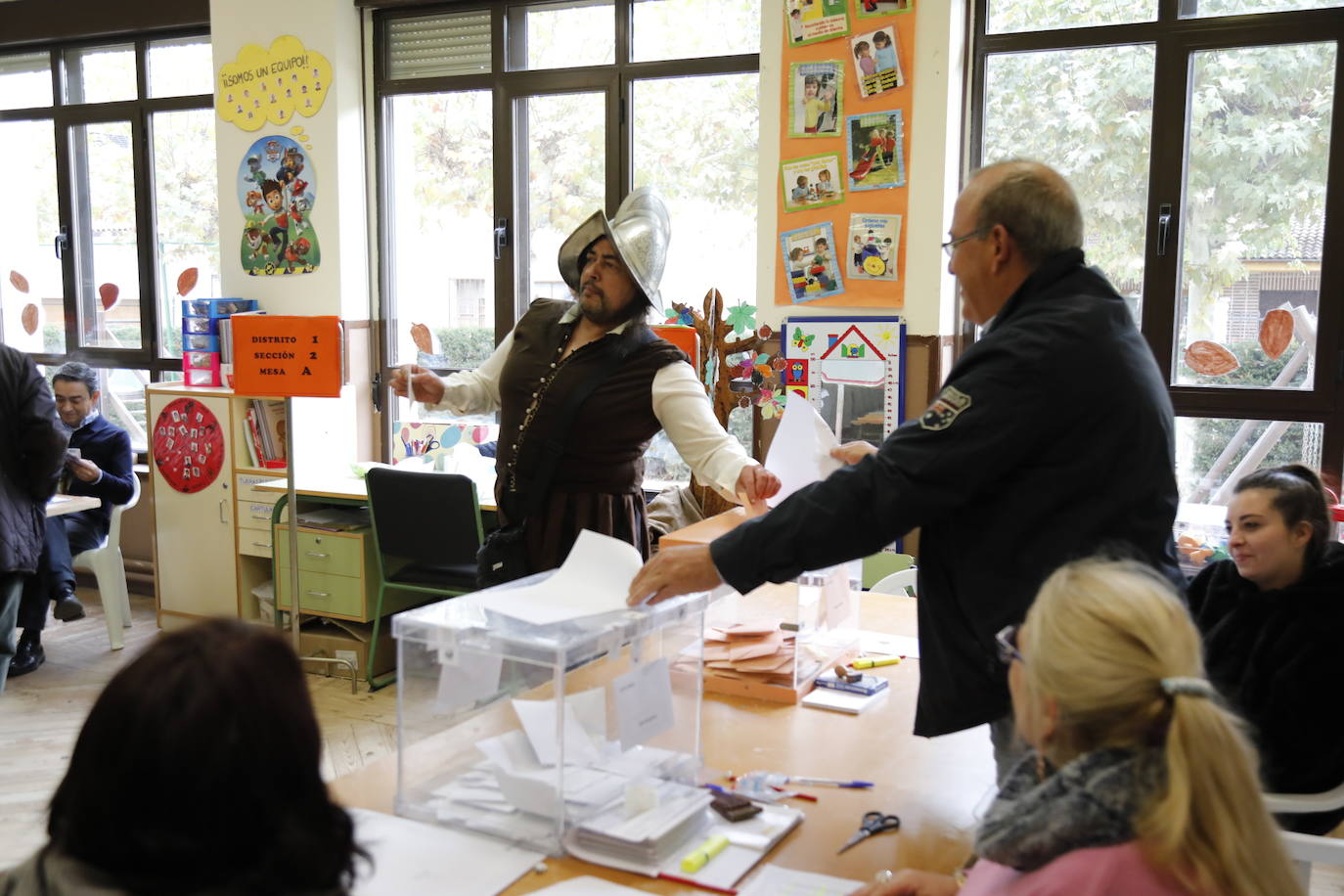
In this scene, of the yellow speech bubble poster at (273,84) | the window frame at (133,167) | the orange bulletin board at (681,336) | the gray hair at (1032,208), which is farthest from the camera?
the window frame at (133,167)

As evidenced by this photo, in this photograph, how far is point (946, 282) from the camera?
3955 millimetres

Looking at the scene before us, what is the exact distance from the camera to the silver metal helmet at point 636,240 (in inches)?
99.1

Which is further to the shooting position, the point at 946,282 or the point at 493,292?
the point at 493,292

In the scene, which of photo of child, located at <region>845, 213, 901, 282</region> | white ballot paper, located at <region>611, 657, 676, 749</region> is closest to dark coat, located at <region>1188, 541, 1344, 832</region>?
white ballot paper, located at <region>611, 657, 676, 749</region>

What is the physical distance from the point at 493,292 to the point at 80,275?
2.38m

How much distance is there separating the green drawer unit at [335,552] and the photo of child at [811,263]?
→ 1807 mm

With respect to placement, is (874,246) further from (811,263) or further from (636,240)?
(636,240)

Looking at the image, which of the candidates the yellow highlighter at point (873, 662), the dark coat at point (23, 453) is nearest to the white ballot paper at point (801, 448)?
the yellow highlighter at point (873, 662)

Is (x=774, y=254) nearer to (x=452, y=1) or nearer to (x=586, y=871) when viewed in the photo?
(x=452, y=1)

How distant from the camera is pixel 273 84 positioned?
16.1ft

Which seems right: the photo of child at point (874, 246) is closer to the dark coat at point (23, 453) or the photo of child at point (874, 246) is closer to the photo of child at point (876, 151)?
the photo of child at point (876, 151)

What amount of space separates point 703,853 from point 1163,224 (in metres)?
3.07

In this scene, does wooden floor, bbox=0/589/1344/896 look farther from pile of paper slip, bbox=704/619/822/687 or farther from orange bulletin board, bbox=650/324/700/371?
orange bulletin board, bbox=650/324/700/371

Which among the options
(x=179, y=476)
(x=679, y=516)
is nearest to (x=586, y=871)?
(x=679, y=516)
